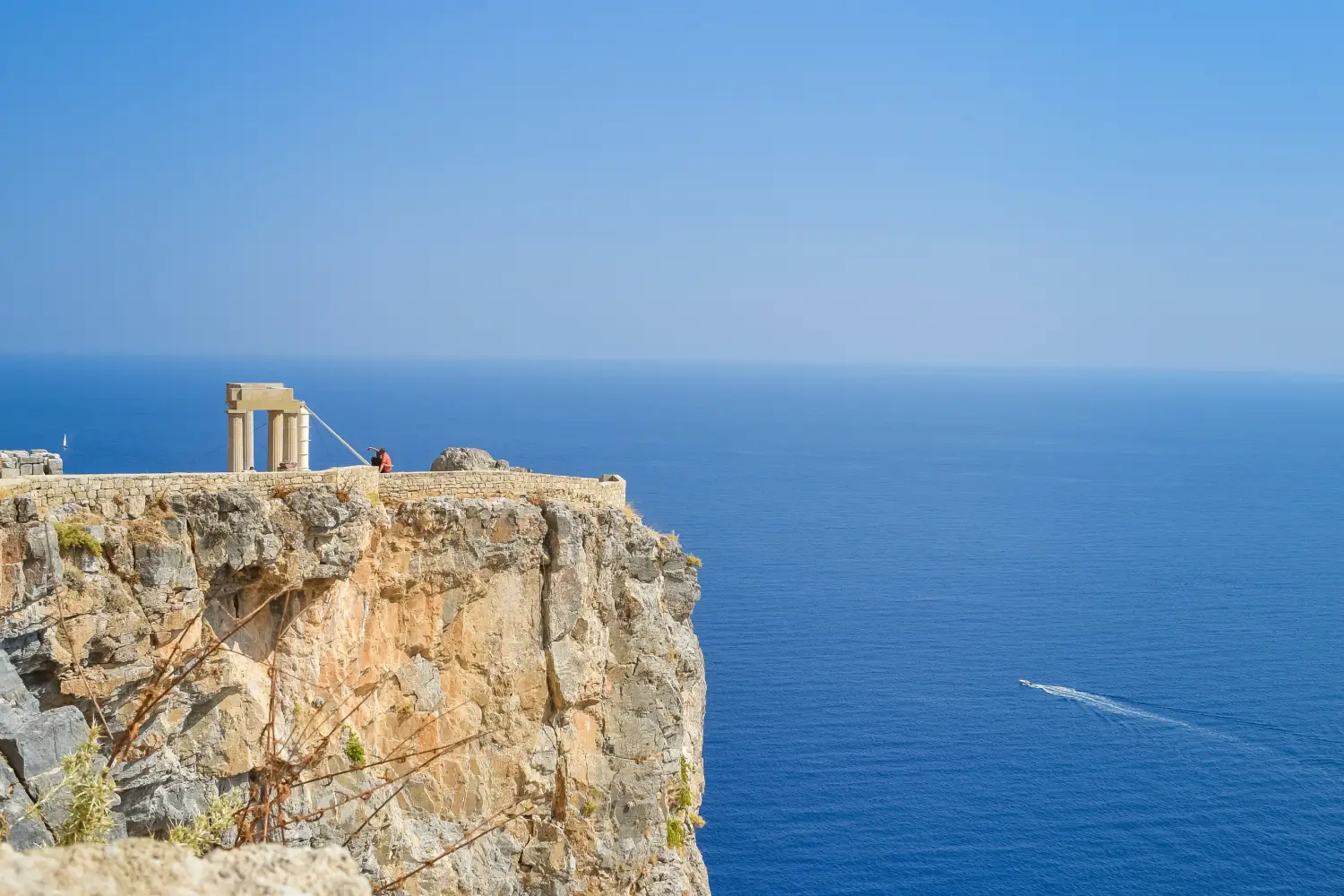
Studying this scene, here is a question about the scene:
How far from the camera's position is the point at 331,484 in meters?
25.7

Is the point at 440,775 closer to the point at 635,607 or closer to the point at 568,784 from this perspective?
the point at 568,784

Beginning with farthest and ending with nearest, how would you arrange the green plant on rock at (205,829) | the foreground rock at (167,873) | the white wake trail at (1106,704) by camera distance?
1. the white wake trail at (1106,704)
2. the green plant on rock at (205,829)
3. the foreground rock at (167,873)

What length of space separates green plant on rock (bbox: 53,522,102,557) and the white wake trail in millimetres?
60854

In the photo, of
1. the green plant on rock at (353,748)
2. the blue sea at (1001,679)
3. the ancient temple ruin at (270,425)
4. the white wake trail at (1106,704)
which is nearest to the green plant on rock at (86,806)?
the green plant on rock at (353,748)

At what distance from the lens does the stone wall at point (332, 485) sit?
22.2 m

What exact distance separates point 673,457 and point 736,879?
113 metres

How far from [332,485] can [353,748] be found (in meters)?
5.28

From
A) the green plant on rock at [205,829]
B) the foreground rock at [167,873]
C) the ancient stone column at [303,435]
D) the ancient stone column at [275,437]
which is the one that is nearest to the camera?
the foreground rock at [167,873]

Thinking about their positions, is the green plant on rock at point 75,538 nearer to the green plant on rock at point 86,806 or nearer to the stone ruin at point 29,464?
the stone ruin at point 29,464

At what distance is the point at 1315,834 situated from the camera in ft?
186

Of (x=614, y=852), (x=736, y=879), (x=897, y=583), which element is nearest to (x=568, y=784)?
(x=614, y=852)

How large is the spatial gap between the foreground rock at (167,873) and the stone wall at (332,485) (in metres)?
16.3

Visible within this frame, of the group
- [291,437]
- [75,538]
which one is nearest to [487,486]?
[291,437]

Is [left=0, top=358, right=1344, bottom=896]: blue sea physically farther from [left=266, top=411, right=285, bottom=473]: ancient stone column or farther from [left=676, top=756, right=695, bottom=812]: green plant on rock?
[left=266, top=411, right=285, bottom=473]: ancient stone column
